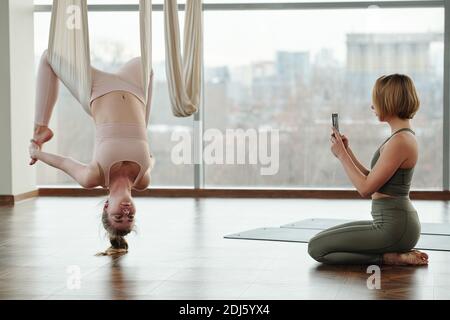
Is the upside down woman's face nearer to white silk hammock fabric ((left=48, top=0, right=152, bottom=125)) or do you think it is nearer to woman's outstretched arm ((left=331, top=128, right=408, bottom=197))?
white silk hammock fabric ((left=48, top=0, right=152, bottom=125))

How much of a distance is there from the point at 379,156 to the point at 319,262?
69 cm

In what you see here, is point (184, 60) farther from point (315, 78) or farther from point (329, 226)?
point (315, 78)

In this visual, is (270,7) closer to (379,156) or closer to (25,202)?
(25,202)

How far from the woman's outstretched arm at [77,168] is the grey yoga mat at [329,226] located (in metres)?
1.96

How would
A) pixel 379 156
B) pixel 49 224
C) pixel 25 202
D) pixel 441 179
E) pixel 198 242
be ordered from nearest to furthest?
1. pixel 379 156
2. pixel 198 242
3. pixel 49 224
4. pixel 25 202
5. pixel 441 179

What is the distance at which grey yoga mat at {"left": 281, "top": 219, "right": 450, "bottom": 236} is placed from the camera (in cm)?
595

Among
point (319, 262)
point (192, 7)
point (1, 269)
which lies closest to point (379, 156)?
point (319, 262)

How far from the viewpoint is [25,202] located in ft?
26.3

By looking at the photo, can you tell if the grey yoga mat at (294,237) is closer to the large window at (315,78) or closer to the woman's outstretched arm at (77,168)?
the woman's outstretched arm at (77,168)

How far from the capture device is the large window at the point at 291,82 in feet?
28.5

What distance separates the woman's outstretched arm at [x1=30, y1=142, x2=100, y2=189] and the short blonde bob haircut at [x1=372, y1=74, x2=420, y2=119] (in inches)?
61.4

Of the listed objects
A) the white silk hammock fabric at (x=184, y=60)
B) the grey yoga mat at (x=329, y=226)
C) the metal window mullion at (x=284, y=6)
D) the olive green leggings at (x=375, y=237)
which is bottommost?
the grey yoga mat at (x=329, y=226)

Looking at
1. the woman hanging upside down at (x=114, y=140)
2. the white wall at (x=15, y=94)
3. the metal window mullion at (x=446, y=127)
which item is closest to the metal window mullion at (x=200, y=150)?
the white wall at (x=15, y=94)

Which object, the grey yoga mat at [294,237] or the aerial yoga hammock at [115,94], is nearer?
the aerial yoga hammock at [115,94]
